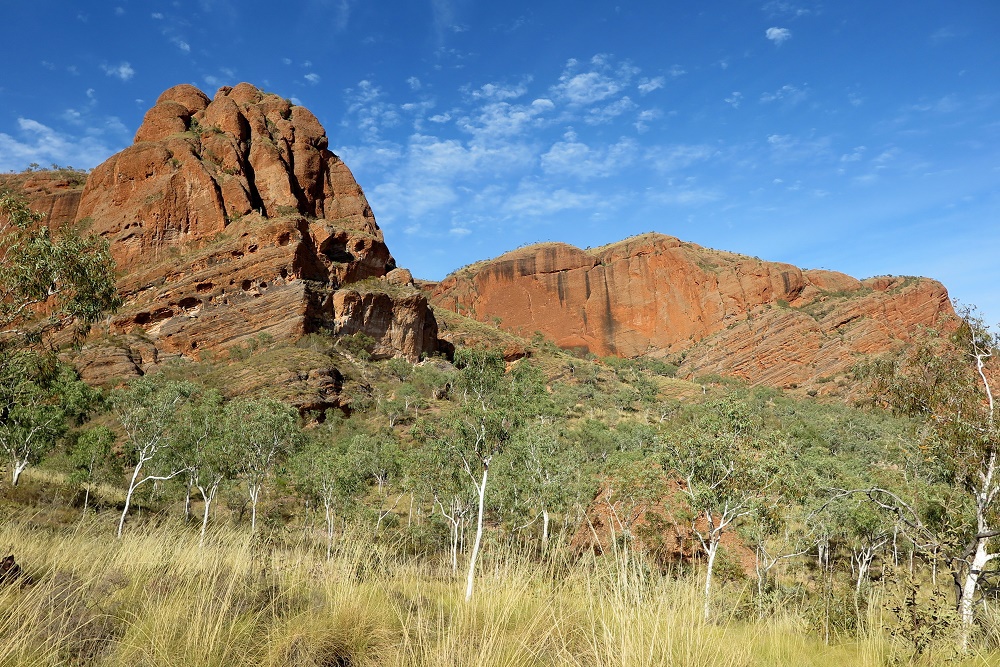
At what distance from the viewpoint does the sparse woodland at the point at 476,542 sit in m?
2.93

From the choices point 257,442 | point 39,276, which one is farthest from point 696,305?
point 39,276

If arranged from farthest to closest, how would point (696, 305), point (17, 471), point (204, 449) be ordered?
1. point (696, 305)
2. point (204, 449)
3. point (17, 471)

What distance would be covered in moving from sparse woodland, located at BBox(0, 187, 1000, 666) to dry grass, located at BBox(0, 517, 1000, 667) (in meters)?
0.02

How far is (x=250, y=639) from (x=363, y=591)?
95 centimetres

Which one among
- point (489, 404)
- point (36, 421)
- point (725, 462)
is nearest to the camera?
point (489, 404)

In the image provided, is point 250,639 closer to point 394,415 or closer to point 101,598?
point 101,598

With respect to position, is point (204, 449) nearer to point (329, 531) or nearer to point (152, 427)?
point (152, 427)

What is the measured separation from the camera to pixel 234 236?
54.2m

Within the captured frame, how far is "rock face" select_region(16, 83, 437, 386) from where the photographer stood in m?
48.2

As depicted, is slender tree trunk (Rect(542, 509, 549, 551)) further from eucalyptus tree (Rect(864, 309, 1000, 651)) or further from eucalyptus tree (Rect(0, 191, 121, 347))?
eucalyptus tree (Rect(0, 191, 121, 347))

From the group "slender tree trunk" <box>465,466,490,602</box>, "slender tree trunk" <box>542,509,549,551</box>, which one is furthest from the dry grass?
"slender tree trunk" <box>542,509,549,551</box>

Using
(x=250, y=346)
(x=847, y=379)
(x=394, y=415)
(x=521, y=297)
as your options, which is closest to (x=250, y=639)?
(x=394, y=415)

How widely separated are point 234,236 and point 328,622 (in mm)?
59008

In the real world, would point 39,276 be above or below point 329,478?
above
